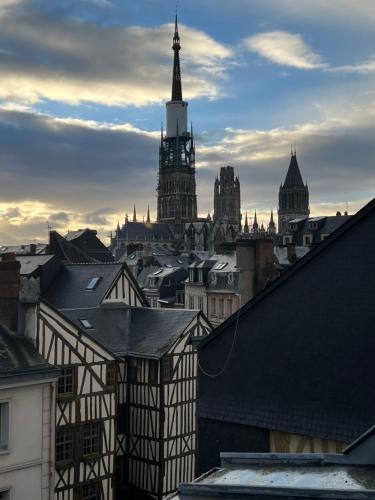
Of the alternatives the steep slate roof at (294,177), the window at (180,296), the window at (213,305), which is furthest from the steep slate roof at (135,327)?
the steep slate roof at (294,177)

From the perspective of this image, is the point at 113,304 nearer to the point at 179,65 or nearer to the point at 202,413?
the point at 202,413

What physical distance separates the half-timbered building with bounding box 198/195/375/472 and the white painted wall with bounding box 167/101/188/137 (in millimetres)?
142183

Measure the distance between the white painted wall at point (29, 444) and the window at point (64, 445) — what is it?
301 cm

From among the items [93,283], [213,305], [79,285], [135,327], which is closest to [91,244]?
[213,305]

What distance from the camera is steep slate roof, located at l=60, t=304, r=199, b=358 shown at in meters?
21.0

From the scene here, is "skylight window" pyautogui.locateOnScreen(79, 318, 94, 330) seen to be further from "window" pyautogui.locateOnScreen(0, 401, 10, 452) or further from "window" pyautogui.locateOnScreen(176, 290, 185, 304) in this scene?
"window" pyautogui.locateOnScreen(176, 290, 185, 304)

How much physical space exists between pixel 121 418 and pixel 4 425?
7845mm

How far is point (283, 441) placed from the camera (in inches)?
393

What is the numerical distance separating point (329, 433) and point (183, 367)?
12.2 metres

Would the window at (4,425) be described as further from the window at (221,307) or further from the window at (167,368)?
the window at (221,307)

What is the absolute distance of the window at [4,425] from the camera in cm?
1370

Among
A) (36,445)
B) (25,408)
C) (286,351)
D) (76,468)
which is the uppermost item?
(286,351)

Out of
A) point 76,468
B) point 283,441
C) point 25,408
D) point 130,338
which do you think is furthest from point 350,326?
point 130,338

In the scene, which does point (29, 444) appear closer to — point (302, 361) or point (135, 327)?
point (302, 361)
